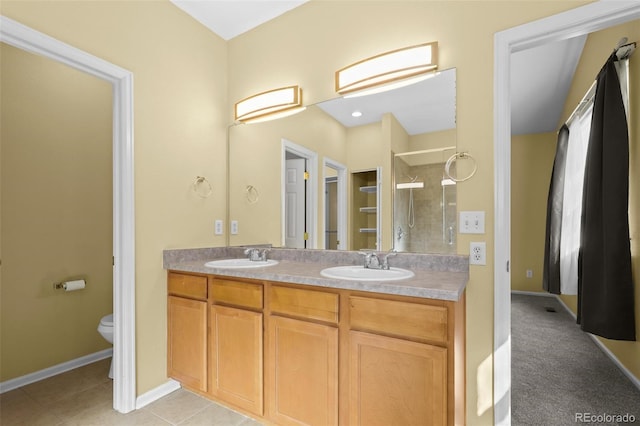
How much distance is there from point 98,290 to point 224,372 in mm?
1598

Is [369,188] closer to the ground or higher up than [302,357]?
higher up

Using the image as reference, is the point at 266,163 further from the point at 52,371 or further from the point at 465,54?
the point at 52,371

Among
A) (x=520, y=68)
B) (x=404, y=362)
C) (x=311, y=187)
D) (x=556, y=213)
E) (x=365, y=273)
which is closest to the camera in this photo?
(x=404, y=362)

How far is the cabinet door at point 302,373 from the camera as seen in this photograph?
1450 millimetres

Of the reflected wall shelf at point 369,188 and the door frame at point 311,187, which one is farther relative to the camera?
the door frame at point 311,187

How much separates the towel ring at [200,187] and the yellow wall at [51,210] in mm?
981

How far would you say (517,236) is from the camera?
207 inches

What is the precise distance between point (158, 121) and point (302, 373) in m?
1.82

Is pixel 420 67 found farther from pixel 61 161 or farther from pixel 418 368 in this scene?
pixel 61 161

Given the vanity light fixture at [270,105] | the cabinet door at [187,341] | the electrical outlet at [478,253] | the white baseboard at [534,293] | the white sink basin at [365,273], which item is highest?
the vanity light fixture at [270,105]

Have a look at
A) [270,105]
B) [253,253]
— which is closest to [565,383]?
[253,253]

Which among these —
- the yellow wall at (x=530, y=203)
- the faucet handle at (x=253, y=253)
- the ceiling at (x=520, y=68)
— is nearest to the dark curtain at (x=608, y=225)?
the ceiling at (x=520, y=68)

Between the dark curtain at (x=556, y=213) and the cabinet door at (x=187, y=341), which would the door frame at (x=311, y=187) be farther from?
the dark curtain at (x=556, y=213)

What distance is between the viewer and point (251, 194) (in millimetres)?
2527
